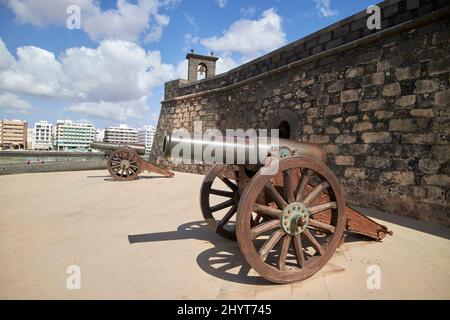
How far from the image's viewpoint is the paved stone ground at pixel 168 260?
2.20m

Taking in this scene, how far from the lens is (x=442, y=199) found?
14.2 feet

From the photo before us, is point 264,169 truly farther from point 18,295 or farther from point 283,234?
point 18,295

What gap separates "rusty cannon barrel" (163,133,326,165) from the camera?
2557 millimetres

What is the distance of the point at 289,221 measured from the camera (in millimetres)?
2410

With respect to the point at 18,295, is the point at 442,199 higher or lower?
higher

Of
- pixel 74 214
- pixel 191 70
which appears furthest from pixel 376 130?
pixel 191 70

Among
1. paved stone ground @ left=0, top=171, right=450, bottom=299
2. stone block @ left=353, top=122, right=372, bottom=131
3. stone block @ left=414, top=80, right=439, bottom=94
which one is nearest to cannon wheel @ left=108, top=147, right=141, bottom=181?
paved stone ground @ left=0, top=171, right=450, bottom=299

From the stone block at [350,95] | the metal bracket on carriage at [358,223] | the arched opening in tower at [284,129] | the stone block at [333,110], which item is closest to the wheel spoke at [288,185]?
the metal bracket on carriage at [358,223]

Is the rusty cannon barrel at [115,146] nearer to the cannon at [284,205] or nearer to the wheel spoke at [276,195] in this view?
the cannon at [284,205]

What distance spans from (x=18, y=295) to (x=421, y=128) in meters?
5.37

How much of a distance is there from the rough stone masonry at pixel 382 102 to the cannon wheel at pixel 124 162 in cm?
435

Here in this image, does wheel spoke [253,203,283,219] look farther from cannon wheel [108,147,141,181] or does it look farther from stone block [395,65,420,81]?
cannon wheel [108,147,141,181]
